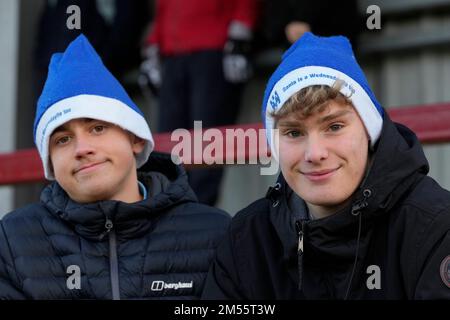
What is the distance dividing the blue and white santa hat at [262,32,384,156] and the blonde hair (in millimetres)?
Answer: 12

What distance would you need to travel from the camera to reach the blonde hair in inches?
106

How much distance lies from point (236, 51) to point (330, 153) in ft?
7.40

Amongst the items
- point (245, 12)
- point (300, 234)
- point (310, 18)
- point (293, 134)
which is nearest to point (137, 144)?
point (293, 134)

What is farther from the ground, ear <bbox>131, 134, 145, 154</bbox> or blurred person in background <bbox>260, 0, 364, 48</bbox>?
blurred person in background <bbox>260, 0, 364, 48</bbox>

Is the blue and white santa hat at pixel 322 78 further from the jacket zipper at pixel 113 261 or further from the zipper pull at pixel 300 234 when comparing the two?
the jacket zipper at pixel 113 261

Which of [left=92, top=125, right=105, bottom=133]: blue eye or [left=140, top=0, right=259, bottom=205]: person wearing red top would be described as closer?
[left=92, top=125, right=105, bottom=133]: blue eye

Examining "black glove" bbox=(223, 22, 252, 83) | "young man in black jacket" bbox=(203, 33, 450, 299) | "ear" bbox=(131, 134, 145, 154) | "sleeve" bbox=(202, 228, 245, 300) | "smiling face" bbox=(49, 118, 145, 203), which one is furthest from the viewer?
"black glove" bbox=(223, 22, 252, 83)

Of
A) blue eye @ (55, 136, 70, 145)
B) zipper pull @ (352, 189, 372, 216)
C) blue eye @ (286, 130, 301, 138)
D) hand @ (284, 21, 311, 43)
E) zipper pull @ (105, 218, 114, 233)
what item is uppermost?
hand @ (284, 21, 311, 43)

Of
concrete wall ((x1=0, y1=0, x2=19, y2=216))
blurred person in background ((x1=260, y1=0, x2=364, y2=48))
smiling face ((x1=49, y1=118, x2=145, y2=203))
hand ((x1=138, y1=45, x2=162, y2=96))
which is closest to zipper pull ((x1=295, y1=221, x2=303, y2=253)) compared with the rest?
smiling face ((x1=49, y1=118, x2=145, y2=203))

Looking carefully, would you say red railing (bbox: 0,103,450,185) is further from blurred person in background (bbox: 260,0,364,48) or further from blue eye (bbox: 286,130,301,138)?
blurred person in background (bbox: 260,0,364,48)

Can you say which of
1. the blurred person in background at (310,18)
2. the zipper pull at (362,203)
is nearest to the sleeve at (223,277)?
the zipper pull at (362,203)

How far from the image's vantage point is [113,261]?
9.86ft

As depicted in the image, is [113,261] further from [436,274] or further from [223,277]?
[436,274]

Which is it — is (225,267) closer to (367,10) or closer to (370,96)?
(370,96)
